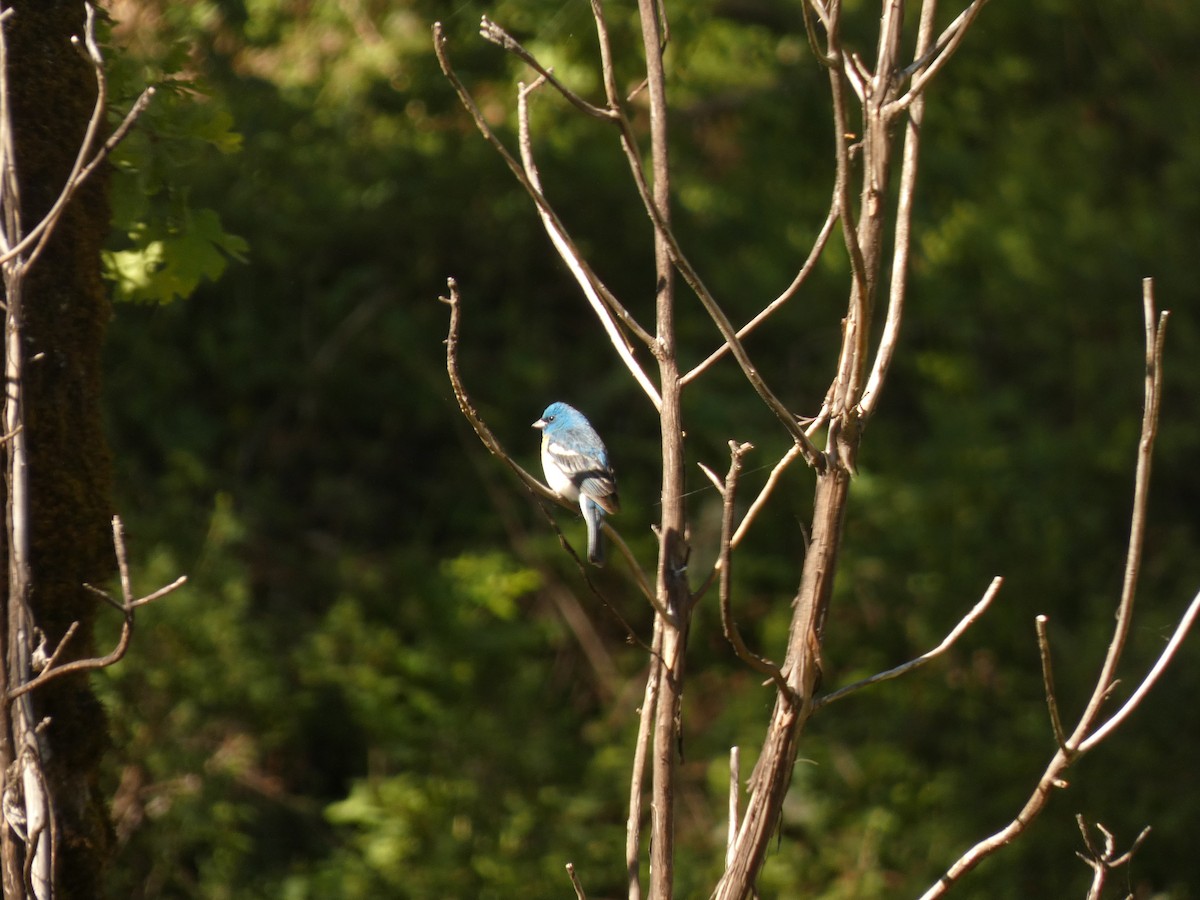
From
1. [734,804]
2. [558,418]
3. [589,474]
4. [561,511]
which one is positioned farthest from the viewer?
[561,511]

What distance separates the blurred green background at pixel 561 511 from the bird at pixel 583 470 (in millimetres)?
1658

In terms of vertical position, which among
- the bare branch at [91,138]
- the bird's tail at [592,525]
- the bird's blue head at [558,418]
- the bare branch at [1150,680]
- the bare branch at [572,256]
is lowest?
the bare branch at [1150,680]

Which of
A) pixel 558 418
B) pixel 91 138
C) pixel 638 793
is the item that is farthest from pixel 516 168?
pixel 558 418

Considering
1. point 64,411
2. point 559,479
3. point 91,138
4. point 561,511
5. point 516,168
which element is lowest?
point 561,511

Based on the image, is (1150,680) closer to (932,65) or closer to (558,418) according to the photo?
(932,65)

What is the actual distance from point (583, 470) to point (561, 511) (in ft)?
7.54

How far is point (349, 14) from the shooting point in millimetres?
6684

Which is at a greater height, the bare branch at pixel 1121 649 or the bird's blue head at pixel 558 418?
the bird's blue head at pixel 558 418

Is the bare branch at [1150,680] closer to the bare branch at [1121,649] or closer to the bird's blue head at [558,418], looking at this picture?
the bare branch at [1121,649]

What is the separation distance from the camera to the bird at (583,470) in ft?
11.5

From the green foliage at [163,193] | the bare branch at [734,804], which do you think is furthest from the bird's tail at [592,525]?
the bare branch at [734,804]

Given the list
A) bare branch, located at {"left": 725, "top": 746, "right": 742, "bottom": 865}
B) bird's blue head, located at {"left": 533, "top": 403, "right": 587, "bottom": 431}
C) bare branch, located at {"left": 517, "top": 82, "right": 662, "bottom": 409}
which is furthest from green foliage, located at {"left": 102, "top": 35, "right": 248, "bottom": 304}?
bird's blue head, located at {"left": 533, "top": 403, "right": 587, "bottom": 431}

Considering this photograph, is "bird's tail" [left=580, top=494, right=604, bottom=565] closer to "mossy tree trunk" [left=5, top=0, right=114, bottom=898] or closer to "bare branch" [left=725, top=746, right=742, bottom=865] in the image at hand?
"mossy tree trunk" [left=5, top=0, right=114, bottom=898]

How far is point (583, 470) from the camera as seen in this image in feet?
11.9
